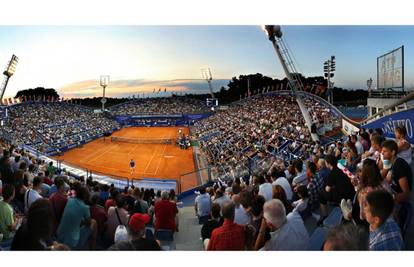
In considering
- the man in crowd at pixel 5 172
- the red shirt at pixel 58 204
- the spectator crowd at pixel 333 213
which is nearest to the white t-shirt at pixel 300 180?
the spectator crowd at pixel 333 213

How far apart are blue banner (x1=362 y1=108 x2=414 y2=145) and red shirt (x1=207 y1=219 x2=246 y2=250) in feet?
23.2

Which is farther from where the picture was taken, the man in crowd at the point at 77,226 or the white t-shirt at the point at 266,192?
the white t-shirt at the point at 266,192

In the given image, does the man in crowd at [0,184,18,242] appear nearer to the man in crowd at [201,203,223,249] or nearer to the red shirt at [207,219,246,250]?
the man in crowd at [201,203,223,249]

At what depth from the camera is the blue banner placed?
25.1 feet

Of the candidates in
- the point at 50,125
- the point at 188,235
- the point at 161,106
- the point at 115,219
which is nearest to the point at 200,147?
the point at 50,125

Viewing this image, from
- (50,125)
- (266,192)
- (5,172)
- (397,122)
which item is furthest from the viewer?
(50,125)

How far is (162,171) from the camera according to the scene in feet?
69.9

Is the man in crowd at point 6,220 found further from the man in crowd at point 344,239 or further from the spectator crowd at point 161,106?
the spectator crowd at point 161,106

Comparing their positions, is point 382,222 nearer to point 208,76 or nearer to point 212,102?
point 212,102

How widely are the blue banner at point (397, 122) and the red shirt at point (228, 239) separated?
23.2 feet

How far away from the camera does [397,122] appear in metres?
8.39

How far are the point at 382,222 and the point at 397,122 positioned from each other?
749 centimetres

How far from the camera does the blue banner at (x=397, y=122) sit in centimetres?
765

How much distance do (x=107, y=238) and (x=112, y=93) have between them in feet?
221
